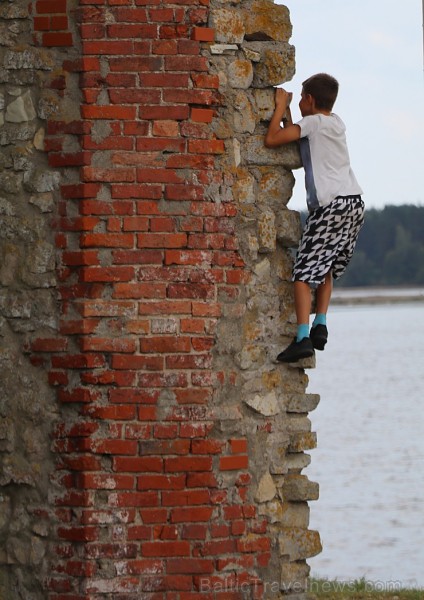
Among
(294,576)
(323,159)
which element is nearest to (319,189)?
(323,159)

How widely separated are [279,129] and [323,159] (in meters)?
0.29

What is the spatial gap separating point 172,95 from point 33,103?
2.45 feet

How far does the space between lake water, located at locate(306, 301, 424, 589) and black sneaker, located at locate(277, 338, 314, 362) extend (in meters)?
3.18

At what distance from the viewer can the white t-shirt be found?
23.8 ft

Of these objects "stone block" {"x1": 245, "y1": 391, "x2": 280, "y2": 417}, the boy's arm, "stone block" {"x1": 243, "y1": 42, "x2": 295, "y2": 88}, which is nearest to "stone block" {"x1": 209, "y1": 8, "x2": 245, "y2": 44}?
"stone block" {"x1": 243, "y1": 42, "x2": 295, "y2": 88}

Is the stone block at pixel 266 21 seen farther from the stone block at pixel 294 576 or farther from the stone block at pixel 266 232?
the stone block at pixel 294 576

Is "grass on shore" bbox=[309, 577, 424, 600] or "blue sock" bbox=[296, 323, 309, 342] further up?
"blue sock" bbox=[296, 323, 309, 342]

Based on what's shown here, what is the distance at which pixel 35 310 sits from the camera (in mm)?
6988

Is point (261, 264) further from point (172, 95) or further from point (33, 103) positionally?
point (33, 103)

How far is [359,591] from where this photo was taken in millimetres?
9234

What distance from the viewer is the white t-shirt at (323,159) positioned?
7246 millimetres

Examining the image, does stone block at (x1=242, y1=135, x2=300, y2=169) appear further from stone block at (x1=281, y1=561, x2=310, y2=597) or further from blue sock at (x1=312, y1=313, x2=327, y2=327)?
stone block at (x1=281, y1=561, x2=310, y2=597)

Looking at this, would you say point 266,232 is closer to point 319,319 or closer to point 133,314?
point 319,319

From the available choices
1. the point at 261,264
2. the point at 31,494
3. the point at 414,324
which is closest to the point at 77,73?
the point at 261,264
